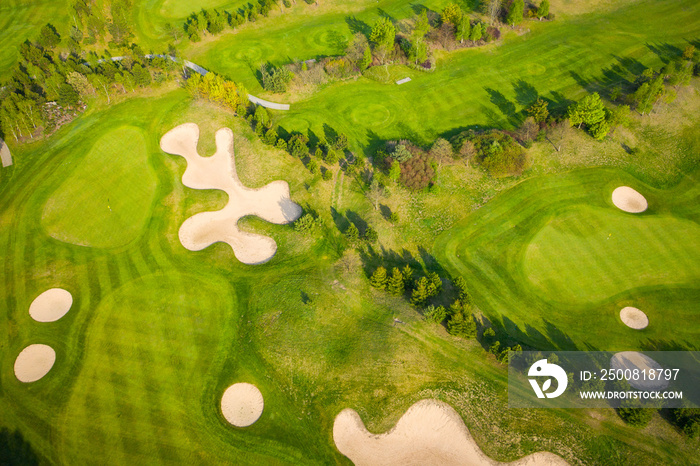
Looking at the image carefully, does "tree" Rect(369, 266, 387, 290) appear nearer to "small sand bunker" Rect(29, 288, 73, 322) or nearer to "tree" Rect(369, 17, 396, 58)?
"small sand bunker" Rect(29, 288, 73, 322)

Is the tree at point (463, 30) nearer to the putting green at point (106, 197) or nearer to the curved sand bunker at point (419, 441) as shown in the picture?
the putting green at point (106, 197)

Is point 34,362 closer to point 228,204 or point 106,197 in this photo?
point 106,197

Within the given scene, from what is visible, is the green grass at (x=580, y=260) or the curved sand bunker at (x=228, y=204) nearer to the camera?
the green grass at (x=580, y=260)

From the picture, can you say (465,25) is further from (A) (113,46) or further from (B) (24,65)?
(B) (24,65)

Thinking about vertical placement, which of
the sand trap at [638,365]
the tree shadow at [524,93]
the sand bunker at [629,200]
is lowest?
the sand trap at [638,365]

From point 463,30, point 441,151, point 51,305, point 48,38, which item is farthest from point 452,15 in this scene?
point 51,305

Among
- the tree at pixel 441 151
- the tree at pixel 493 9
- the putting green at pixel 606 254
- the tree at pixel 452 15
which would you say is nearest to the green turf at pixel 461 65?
the tree at pixel 493 9

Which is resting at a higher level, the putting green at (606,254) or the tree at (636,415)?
the putting green at (606,254)

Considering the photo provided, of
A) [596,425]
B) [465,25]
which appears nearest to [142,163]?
[465,25]
